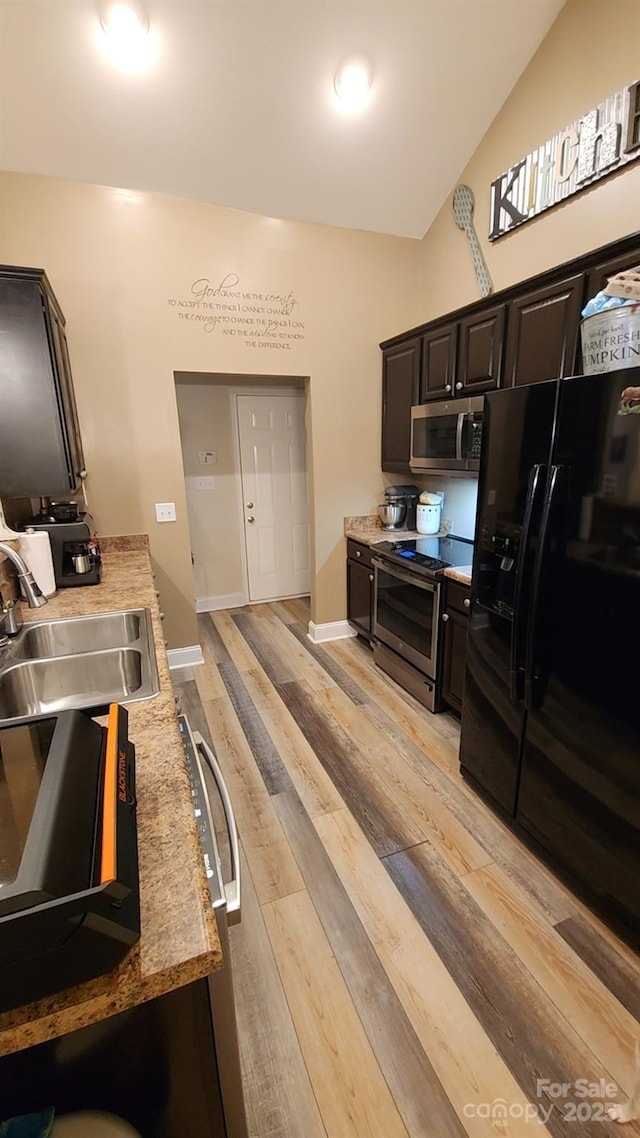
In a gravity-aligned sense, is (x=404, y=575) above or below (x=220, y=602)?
above

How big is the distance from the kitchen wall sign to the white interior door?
2262mm

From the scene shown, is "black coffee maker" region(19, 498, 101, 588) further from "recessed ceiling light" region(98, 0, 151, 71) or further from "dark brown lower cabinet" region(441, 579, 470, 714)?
"recessed ceiling light" region(98, 0, 151, 71)

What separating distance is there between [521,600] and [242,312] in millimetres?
2583

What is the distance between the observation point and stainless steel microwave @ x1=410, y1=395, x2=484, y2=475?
8.32 ft

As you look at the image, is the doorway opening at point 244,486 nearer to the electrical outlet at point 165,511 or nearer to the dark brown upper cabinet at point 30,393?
the electrical outlet at point 165,511

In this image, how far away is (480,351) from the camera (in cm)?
247

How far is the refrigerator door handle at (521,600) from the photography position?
1.51 metres

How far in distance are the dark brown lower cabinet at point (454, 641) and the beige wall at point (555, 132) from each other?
1762 millimetres

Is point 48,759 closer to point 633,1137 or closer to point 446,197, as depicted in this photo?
point 633,1137

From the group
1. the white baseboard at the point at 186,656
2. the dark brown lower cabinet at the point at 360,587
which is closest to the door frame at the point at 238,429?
the dark brown lower cabinet at the point at 360,587

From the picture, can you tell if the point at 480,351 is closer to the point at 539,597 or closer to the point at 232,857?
the point at 539,597

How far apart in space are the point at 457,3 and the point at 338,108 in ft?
2.15

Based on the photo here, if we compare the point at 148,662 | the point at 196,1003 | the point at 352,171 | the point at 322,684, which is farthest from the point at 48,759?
the point at 352,171

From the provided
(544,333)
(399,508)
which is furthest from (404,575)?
(544,333)
